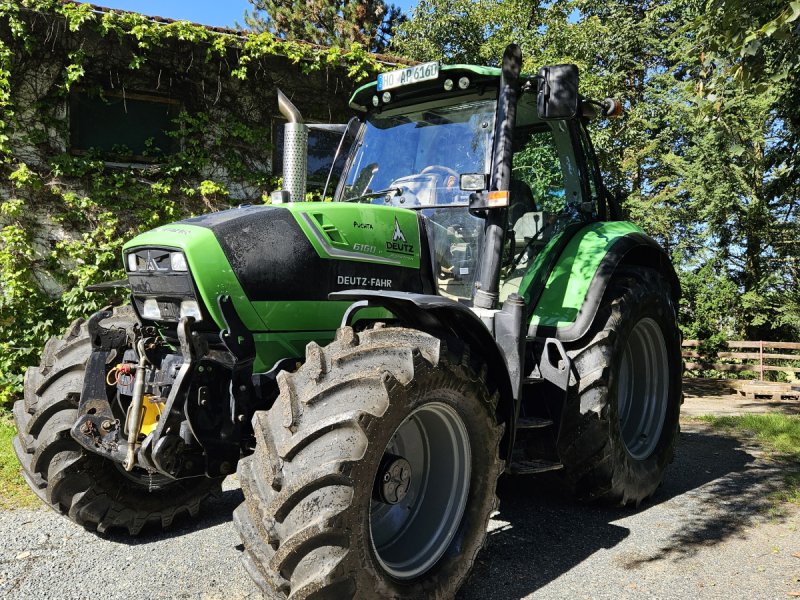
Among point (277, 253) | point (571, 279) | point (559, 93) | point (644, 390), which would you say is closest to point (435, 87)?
point (559, 93)

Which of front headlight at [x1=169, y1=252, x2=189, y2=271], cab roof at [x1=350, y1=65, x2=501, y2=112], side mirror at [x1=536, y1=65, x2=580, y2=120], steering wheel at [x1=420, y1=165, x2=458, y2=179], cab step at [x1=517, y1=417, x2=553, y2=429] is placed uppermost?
cab roof at [x1=350, y1=65, x2=501, y2=112]

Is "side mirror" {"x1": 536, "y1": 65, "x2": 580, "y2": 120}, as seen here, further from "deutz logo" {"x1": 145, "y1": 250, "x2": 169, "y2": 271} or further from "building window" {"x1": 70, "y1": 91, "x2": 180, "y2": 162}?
"building window" {"x1": 70, "y1": 91, "x2": 180, "y2": 162}

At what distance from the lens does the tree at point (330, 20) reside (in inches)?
886

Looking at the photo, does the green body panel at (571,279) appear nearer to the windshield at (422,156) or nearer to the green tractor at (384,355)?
the green tractor at (384,355)

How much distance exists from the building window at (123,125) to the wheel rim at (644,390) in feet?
22.7

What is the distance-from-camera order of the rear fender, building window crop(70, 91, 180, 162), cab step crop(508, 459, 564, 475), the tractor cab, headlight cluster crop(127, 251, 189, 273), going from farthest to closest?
building window crop(70, 91, 180, 162), the tractor cab, cab step crop(508, 459, 564, 475), headlight cluster crop(127, 251, 189, 273), the rear fender

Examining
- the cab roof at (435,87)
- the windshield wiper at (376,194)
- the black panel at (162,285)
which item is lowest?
the black panel at (162,285)

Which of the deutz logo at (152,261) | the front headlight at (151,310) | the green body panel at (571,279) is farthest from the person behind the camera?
the green body panel at (571,279)

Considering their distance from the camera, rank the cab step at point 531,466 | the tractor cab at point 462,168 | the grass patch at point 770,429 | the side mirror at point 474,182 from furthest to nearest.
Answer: the grass patch at point 770,429 → the tractor cab at point 462,168 → the side mirror at point 474,182 → the cab step at point 531,466

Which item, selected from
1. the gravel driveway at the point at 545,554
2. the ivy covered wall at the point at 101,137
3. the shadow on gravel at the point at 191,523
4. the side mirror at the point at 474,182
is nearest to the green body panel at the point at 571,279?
the side mirror at the point at 474,182

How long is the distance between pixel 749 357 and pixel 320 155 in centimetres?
1021

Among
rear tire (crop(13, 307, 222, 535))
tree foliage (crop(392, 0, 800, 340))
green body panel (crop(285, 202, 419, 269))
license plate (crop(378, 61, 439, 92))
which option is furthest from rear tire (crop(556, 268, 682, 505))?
tree foliage (crop(392, 0, 800, 340))

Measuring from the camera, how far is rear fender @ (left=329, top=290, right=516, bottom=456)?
9.66ft

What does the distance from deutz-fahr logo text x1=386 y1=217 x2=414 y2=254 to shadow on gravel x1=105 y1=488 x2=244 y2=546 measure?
1.96 meters
